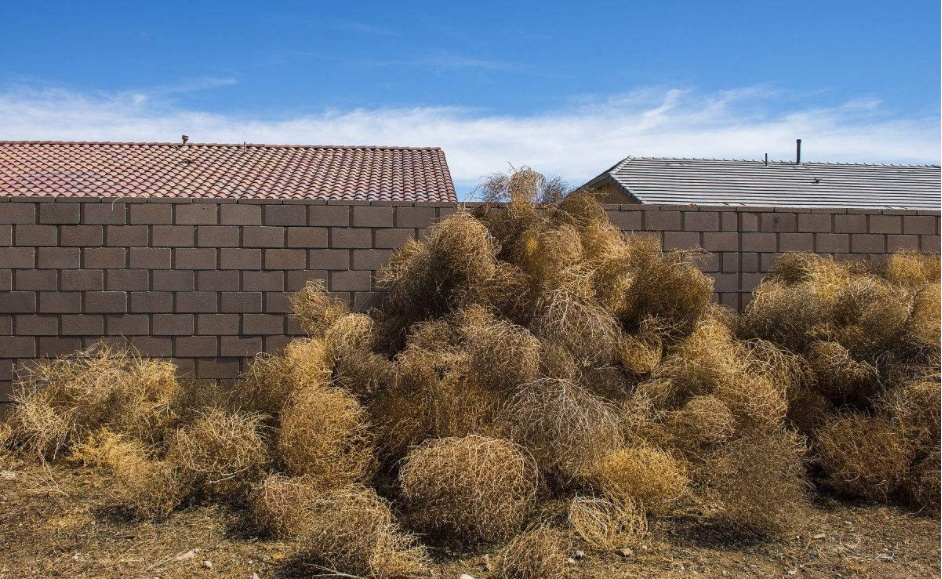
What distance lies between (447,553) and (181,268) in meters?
4.66

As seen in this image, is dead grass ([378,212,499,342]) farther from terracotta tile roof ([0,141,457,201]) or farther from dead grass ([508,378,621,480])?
terracotta tile roof ([0,141,457,201])

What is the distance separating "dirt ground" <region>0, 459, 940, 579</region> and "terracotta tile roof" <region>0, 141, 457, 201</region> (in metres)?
8.53

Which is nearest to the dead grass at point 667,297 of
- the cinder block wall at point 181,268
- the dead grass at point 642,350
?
the dead grass at point 642,350

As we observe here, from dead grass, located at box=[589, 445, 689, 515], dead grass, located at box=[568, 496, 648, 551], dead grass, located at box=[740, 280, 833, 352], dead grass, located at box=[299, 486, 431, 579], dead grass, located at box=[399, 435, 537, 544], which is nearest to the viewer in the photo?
dead grass, located at box=[299, 486, 431, 579]

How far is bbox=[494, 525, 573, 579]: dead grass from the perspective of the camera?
427cm

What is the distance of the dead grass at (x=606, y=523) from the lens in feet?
15.6

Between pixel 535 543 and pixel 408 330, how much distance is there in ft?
9.52

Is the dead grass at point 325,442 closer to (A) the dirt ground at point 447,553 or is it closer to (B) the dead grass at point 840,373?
(A) the dirt ground at point 447,553

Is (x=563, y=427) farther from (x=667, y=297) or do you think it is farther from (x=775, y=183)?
(x=775, y=183)

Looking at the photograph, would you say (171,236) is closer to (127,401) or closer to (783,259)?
(127,401)

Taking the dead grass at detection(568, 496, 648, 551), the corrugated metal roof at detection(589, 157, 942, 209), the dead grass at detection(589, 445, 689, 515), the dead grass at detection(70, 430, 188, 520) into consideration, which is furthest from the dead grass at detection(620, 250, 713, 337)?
the corrugated metal roof at detection(589, 157, 942, 209)

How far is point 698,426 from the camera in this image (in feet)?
18.7

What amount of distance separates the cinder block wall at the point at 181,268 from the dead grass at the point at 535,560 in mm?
4070

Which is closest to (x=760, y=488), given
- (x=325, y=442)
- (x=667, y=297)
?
(x=667, y=297)
